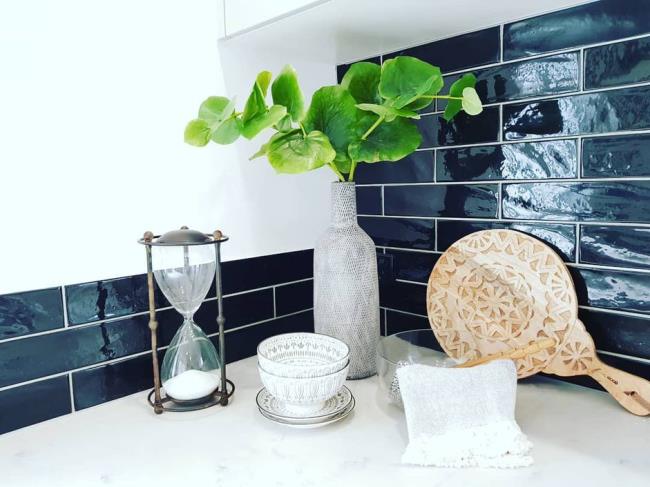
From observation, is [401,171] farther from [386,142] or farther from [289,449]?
[289,449]

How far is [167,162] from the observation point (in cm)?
104

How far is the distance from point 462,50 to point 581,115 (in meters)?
0.29

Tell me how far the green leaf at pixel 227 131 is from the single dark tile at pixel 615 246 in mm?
638

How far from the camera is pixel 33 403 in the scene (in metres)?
0.91

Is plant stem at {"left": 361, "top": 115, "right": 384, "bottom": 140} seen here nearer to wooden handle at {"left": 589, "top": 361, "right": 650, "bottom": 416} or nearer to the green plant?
the green plant

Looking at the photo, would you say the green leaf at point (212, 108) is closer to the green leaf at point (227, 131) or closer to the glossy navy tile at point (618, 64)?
the green leaf at point (227, 131)

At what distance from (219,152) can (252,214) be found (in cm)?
16

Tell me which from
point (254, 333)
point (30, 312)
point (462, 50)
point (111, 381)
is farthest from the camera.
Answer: point (254, 333)

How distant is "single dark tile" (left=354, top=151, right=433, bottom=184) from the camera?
1190 mm

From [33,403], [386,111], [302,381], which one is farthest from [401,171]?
[33,403]

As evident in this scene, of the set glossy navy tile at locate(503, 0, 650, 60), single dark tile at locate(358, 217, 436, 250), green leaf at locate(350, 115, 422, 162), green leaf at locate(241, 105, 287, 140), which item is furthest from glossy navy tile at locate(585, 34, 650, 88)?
green leaf at locate(241, 105, 287, 140)

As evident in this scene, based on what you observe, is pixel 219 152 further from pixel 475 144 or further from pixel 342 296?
pixel 475 144

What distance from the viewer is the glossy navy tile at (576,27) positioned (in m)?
0.87

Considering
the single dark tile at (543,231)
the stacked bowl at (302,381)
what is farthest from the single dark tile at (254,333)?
the single dark tile at (543,231)
